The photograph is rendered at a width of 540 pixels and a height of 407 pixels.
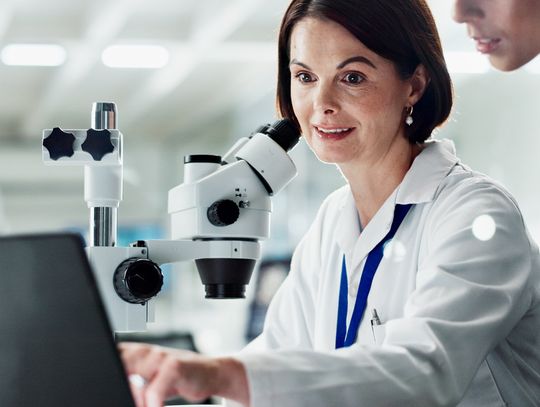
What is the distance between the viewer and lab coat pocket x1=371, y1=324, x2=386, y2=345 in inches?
50.4

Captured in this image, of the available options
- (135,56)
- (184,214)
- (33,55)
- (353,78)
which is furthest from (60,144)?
(33,55)

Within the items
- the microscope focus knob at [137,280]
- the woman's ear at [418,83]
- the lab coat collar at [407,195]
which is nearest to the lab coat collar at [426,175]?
the lab coat collar at [407,195]

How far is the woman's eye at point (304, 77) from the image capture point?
1.38m

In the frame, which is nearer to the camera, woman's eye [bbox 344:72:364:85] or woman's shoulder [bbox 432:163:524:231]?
woman's shoulder [bbox 432:163:524:231]

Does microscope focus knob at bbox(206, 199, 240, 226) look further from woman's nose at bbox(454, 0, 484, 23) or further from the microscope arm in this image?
woman's nose at bbox(454, 0, 484, 23)

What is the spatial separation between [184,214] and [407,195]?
1.17 ft

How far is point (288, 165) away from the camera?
1295mm

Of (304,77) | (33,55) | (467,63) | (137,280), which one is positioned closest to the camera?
(137,280)

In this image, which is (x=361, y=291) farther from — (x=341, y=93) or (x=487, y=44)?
(x=487, y=44)

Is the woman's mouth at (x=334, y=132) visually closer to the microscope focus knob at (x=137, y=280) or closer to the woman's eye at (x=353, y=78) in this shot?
the woman's eye at (x=353, y=78)

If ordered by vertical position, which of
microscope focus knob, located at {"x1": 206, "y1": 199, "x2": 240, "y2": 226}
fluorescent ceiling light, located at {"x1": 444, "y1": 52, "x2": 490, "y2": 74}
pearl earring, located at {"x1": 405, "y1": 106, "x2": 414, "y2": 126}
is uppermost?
fluorescent ceiling light, located at {"x1": 444, "y1": 52, "x2": 490, "y2": 74}

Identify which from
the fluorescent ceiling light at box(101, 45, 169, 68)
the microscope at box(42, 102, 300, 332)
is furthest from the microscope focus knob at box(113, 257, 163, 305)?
the fluorescent ceiling light at box(101, 45, 169, 68)

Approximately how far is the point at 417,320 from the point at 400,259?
35 centimetres

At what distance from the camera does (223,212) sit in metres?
1.22
